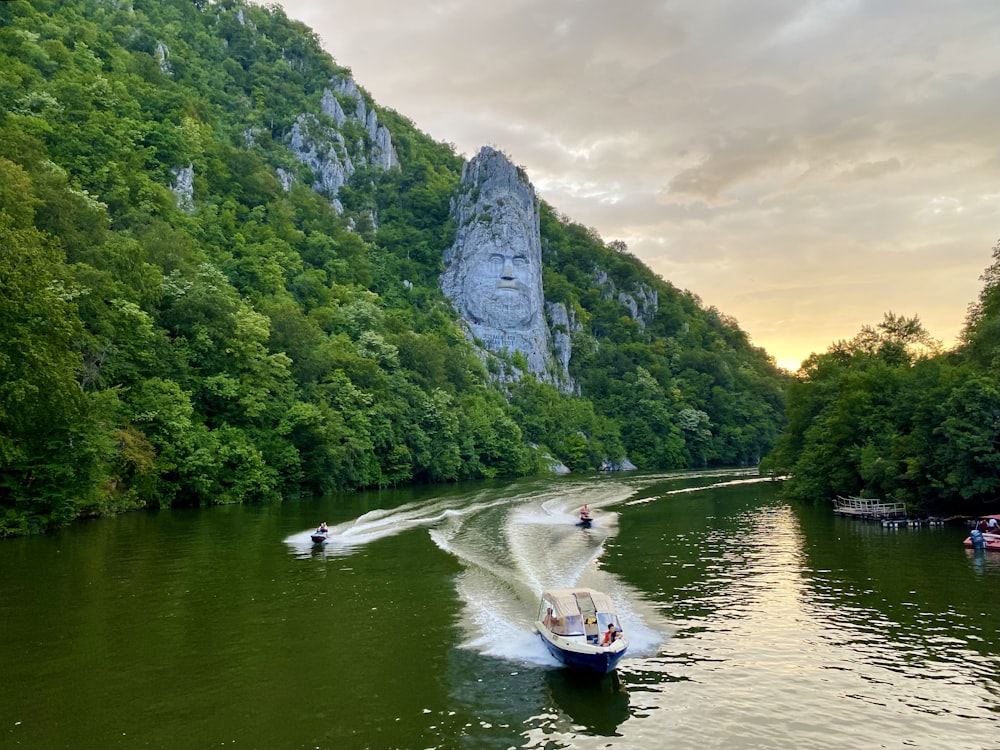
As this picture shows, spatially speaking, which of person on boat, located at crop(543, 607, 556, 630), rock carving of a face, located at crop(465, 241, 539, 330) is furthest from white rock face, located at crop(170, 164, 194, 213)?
person on boat, located at crop(543, 607, 556, 630)

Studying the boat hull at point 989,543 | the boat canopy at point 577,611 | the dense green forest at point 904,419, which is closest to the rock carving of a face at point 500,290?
the dense green forest at point 904,419

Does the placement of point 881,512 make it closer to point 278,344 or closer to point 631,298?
point 278,344

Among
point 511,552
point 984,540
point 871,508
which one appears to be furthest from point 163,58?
point 984,540

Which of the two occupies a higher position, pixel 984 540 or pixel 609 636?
pixel 609 636

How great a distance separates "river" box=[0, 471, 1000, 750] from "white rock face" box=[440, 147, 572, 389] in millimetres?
110766

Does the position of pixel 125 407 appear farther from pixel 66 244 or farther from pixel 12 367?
pixel 12 367

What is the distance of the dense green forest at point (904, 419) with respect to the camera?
41.0 m

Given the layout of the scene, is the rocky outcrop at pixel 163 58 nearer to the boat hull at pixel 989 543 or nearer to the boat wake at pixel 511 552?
the boat wake at pixel 511 552

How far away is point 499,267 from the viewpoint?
151375 mm

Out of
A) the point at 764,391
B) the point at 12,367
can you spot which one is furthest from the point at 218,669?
the point at 764,391

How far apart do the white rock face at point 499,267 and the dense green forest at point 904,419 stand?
77698 mm

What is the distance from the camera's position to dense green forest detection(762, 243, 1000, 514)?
134 feet

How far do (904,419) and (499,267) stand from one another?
10885cm

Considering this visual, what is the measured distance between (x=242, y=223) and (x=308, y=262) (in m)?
12.2
